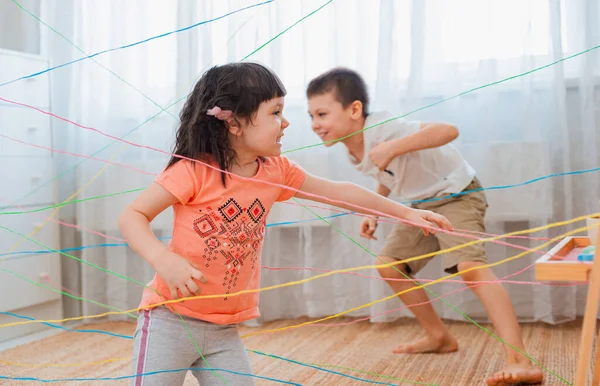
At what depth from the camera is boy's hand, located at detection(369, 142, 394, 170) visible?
175 cm

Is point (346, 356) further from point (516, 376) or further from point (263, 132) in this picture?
point (263, 132)

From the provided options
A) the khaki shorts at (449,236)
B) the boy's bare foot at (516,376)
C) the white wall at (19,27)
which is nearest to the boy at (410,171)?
the khaki shorts at (449,236)

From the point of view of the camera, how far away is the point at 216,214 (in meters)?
1.21

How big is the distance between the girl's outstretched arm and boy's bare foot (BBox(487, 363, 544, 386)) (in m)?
0.75

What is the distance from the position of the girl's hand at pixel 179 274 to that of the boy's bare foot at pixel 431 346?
96 centimetres

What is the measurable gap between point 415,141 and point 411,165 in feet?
0.38

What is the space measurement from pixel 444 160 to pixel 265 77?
76 cm

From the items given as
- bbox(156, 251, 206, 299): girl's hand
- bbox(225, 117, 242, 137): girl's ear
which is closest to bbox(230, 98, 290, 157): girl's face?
bbox(225, 117, 242, 137): girl's ear

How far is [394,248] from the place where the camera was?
1.89m

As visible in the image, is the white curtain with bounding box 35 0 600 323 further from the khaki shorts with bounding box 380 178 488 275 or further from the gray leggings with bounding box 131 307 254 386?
the gray leggings with bounding box 131 307 254 386

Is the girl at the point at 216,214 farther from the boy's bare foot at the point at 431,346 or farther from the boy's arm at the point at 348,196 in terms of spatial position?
the boy's bare foot at the point at 431,346

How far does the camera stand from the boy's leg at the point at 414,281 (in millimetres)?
1873

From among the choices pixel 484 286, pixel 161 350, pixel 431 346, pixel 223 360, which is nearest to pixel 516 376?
pixel 484 286

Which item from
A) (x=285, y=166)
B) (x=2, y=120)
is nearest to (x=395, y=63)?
(x=285, y=166)
